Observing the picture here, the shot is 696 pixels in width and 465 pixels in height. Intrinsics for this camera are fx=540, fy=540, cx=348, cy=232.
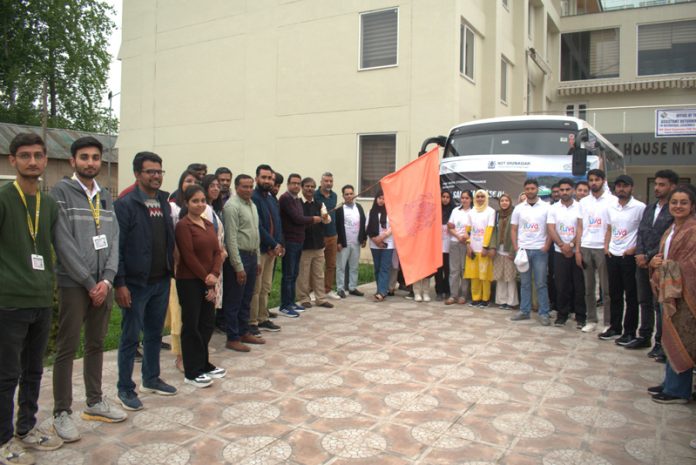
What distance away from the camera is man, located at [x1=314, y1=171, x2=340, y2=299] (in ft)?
30.5

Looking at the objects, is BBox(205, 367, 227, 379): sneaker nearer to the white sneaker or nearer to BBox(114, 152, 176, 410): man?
BBox(114, 152, 176, 410): man

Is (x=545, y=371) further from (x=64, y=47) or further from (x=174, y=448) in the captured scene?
(x=64, y=47)

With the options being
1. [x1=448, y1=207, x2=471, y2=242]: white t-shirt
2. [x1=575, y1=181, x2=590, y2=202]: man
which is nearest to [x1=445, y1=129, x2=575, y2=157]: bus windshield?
[x1=575, y1=181, x2=590, y2=202]: man

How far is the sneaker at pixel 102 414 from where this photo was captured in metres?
4.09

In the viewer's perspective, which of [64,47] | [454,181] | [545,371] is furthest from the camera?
[64,47]

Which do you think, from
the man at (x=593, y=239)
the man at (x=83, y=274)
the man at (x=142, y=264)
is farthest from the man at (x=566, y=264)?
the man at (x=83, y=274)

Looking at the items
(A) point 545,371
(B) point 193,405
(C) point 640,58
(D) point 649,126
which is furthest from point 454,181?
(C) point 640,58

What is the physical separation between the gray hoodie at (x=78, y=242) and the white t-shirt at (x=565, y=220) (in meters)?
5.94

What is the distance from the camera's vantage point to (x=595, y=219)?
7.18 m

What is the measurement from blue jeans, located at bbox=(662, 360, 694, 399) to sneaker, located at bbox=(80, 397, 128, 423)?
15.1ft

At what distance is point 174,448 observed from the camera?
12.1 feet

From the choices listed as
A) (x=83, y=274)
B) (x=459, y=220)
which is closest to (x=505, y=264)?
(x=459, y=220)

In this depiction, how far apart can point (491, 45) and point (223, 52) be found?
8.56 meters

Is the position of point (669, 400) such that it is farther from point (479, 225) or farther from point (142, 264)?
point (142, 264)
